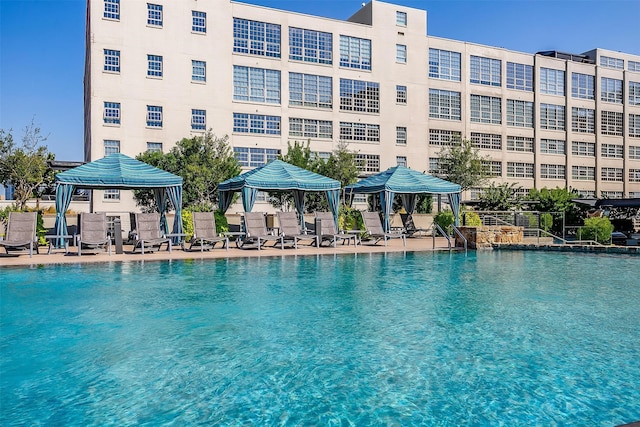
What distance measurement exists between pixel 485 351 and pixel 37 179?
3292 centimetres

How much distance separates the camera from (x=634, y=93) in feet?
179

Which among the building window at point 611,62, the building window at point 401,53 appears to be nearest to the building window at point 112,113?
the building window at point 401,53

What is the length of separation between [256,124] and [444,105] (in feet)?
57.3

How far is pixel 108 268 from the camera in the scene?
41.8 ft

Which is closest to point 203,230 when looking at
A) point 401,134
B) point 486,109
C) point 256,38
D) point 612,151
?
point 256,38

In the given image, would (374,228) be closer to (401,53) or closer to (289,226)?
Result: (289,226)

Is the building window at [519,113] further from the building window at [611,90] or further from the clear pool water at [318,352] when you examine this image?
the clear pool water at [318,352]

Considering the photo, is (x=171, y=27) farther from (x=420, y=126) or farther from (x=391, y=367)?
(x=391, y=367)

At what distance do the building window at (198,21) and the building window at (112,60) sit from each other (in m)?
5.67

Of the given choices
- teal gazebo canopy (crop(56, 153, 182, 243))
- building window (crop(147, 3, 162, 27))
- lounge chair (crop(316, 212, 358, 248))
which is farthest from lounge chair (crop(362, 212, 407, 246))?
building window (crop(147, 3, 162, 27))

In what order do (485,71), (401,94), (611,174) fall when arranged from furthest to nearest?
(611,174) → (485,71) → (401,94)

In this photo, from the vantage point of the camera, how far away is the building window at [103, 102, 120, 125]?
32344mm

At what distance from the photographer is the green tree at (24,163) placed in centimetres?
3139

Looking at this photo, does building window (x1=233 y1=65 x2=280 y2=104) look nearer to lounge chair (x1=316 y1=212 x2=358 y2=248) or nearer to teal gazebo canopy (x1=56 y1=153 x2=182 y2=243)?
teal gazebo canopy (x1=56 y1=153 x2=182 y2=243)
